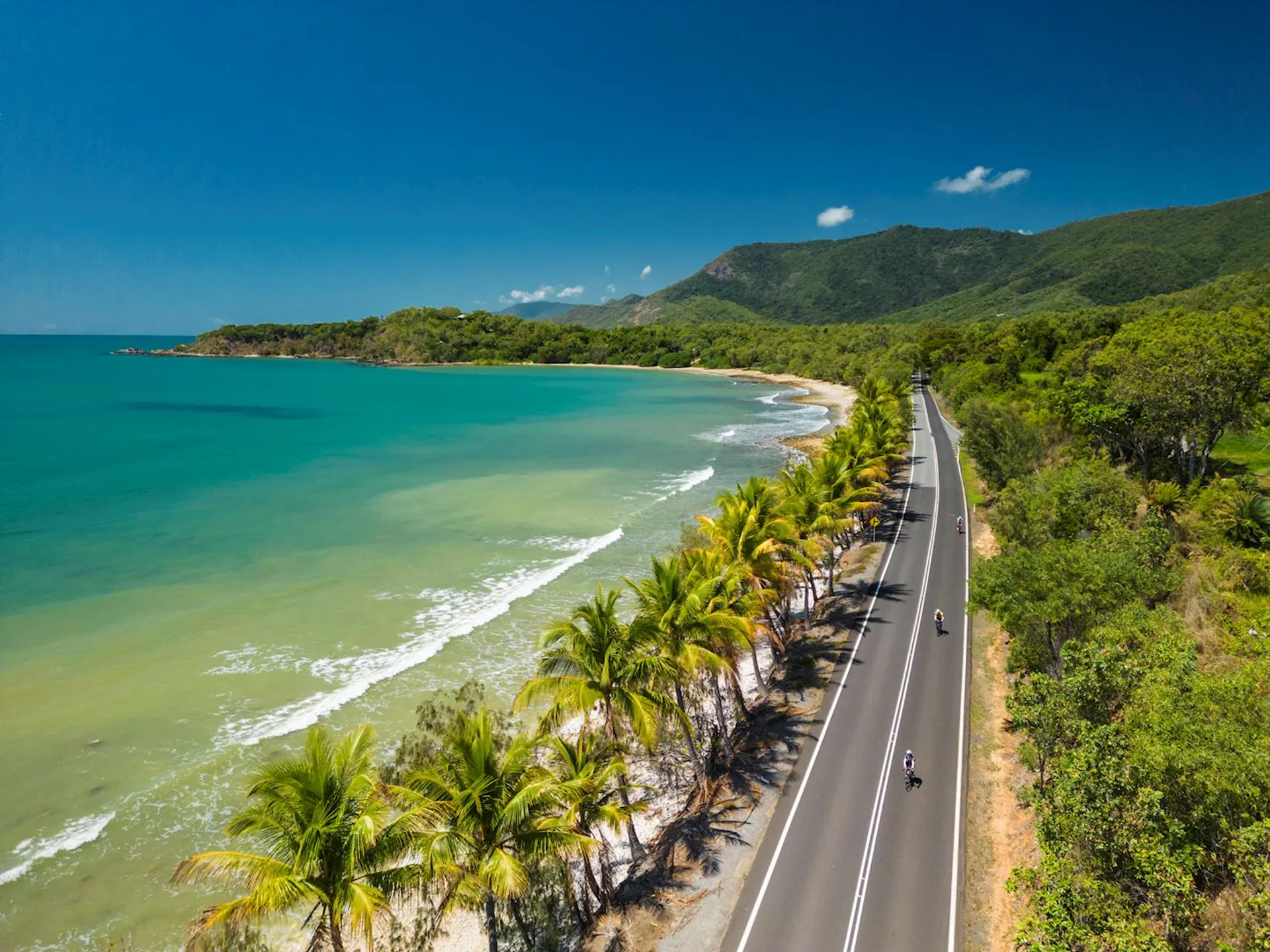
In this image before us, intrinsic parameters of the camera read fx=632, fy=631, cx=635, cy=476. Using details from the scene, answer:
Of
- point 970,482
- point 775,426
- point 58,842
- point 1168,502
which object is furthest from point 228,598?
point 775,426

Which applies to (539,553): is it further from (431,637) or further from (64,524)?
(64,524)

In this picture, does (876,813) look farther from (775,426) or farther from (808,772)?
(775,426)

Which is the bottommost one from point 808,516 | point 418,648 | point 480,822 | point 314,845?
point 418,648

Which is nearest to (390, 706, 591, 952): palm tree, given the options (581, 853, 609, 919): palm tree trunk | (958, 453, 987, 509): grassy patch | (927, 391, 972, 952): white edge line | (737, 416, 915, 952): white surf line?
(581, 853, 609, 919): palm tree trunk

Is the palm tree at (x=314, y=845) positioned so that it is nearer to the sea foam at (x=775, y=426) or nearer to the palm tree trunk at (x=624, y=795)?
the palm tree trunk at (x=624, y=795)

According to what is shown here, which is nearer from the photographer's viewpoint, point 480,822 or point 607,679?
point 480,822

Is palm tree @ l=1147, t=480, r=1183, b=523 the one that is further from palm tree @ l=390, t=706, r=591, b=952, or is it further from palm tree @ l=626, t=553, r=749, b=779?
palm tree @ l=390, t=706, r=591, b=952

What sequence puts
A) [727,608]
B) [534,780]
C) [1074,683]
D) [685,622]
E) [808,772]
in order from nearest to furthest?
[534,780], [1074,683], [685,622], [808,772], [727,608]
